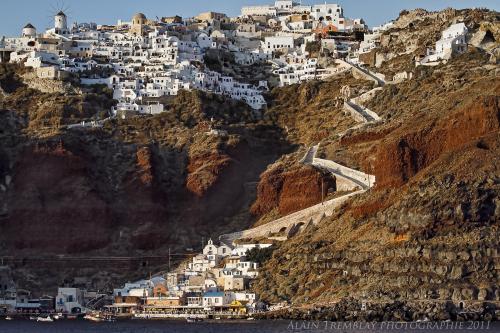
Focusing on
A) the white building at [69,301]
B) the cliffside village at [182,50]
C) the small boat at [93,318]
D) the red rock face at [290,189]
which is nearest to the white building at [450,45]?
the cliffside village at [182,50]

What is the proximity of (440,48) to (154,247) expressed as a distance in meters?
38.9

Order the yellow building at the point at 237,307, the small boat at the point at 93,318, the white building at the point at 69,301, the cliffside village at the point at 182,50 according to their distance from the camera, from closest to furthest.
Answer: the yellow building at the point at 237,307 < the small boat at the point at 93,318 < the white building at the point at 69,301 < the cliffside village at the point at 182,50

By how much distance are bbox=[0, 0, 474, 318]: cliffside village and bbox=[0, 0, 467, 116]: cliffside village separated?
0.11 metres

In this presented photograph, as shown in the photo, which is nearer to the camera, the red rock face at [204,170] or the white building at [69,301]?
the white building at [69,301]

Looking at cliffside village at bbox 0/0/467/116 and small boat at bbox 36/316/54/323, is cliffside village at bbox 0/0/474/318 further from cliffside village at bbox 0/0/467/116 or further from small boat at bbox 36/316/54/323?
small boat at bbox 36/316/54/323

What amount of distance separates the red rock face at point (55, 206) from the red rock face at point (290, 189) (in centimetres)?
1434

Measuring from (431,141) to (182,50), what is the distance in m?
48.1

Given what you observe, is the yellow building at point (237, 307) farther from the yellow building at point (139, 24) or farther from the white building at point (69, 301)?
the yellow building at point (139, 24)

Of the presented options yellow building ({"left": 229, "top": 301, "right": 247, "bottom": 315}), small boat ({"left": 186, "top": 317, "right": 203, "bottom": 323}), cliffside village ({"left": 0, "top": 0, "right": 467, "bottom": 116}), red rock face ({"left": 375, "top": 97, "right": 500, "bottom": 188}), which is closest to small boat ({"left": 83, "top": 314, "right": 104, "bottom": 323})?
small boat ({"left": 186, "top": 317, "right": 203, "bottom": 323})

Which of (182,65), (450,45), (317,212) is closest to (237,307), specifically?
(317,212)

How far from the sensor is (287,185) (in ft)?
488

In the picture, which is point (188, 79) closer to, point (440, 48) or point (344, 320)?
point (440, 48)

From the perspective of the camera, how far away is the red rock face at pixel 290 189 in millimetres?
146875

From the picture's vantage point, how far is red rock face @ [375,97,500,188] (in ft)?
448
